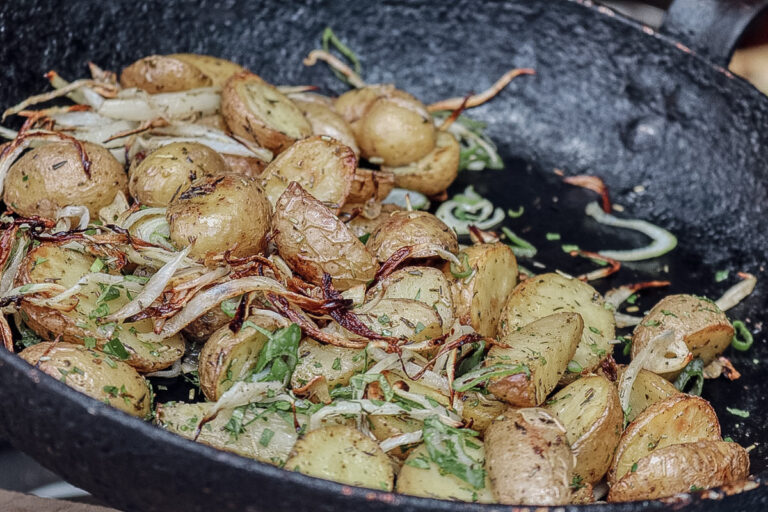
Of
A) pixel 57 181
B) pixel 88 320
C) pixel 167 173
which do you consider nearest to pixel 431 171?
pixel 167 173

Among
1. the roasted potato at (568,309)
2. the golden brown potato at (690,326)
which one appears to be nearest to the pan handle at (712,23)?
the golden brown potato at (690,326)

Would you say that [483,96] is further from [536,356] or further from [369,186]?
[536,356]

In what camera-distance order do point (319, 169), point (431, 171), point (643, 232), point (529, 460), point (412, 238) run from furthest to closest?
point (643, 232)
point (431, 171)
point (319, 169)
point (412, 238)
point (529, 460)

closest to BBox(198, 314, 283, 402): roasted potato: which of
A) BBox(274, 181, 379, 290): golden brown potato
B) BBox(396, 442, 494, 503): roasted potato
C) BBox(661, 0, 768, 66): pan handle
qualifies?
BBox(274, 181, 379, 290): golden brown potato

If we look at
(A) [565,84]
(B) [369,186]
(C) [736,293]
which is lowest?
(B) [369,186]

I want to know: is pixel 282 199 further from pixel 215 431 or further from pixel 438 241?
pixel 215 431

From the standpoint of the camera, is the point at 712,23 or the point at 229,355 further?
the point at 712,23

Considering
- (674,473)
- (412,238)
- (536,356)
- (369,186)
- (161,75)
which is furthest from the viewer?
(161,75)

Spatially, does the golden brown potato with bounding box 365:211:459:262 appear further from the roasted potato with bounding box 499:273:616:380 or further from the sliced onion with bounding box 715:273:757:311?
the sliced onion with bounding box 715:273:757:311

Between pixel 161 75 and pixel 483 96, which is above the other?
pixel 483 96
